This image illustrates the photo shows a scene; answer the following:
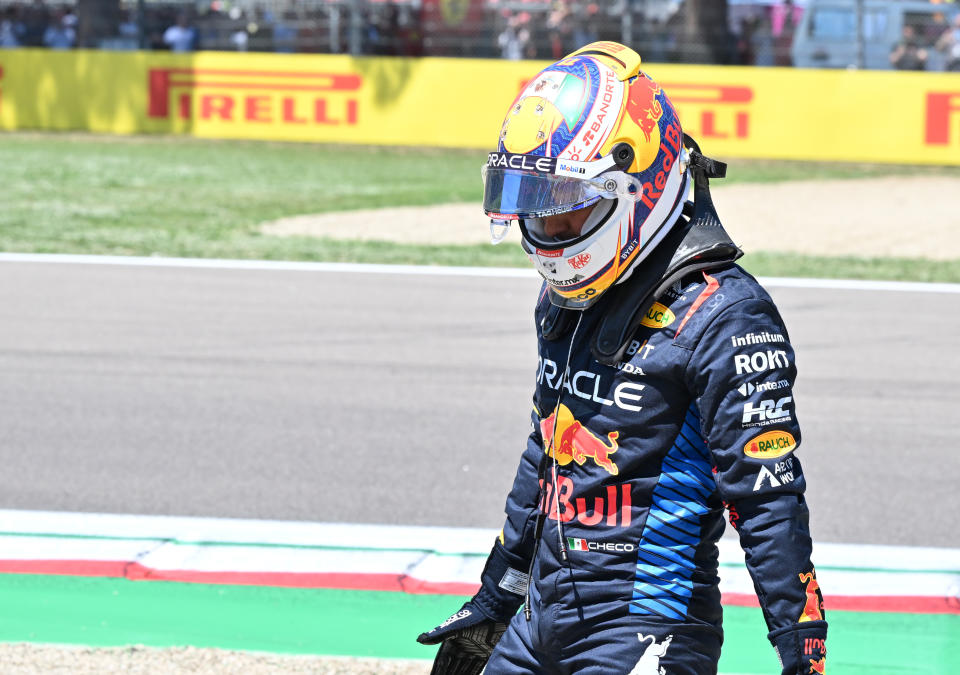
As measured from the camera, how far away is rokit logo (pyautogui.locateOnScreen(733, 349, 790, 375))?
248 centimetres

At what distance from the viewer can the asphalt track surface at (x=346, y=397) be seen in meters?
6.33

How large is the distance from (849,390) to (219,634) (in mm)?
4811

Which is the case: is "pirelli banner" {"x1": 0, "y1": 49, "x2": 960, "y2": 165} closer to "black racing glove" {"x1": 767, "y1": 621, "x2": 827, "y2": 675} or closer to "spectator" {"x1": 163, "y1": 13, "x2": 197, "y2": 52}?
"spectator" {"x1": 163, "y1": 13, "x2": 197, "y2": 52}

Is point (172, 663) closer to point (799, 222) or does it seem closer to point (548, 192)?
point (548, 192)

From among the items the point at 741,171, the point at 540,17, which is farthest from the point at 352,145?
the point at 741,171

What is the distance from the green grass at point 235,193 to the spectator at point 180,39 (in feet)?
4.64

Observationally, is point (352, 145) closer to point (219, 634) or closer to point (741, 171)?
point (741, 171)

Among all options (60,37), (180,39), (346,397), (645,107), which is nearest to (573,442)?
(645,107)

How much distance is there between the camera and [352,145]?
20.9 meters

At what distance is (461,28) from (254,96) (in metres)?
3.24

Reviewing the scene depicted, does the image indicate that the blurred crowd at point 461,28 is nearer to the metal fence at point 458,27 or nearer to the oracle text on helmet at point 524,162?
the metal fence at point 458,27

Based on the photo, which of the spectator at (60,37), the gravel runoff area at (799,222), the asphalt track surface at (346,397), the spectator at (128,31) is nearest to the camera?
the asphalt track surface at (346,397)

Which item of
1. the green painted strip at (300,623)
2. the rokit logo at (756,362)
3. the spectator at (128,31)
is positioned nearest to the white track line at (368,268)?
the green painted strip at (300,623)

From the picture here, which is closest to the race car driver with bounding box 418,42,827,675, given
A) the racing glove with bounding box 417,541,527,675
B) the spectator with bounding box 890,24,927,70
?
the racing glove with bounding box 417,541,527,675
